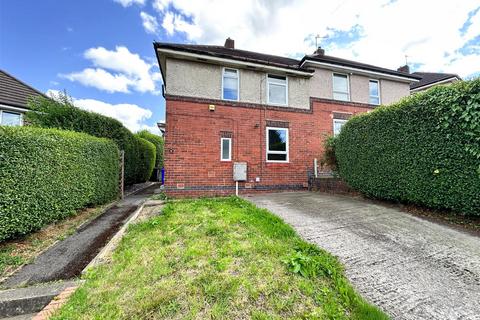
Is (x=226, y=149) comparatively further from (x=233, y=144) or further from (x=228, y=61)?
(x=228, y=61)

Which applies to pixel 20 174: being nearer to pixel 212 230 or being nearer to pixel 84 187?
pixel 84 187

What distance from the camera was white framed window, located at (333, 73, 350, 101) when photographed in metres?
10.4

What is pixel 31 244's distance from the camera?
146 inches

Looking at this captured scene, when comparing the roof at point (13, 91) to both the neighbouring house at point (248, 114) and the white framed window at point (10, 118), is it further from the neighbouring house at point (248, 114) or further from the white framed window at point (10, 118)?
the neighbouring house at point (248, 114)

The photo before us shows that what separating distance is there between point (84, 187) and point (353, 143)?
8.15m

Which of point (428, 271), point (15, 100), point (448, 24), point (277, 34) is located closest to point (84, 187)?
point (428, 271)

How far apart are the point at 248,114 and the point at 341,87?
5.48 meters

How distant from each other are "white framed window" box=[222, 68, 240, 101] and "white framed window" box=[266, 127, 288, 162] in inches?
84.6

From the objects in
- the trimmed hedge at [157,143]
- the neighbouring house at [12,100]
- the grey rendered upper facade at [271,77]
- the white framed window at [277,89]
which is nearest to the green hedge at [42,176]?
the grey rendered upper facade at [271,77]

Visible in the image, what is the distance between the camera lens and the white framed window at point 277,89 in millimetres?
9398

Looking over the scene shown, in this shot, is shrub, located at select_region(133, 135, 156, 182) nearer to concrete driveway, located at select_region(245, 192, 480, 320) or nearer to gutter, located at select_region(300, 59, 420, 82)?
gutter, located at select_region(300, 59, 420, 82)

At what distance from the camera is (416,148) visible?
4.56 metres

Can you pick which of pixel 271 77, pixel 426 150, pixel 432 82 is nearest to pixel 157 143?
pixel 271 77

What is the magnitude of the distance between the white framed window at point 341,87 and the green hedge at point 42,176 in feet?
35.5
